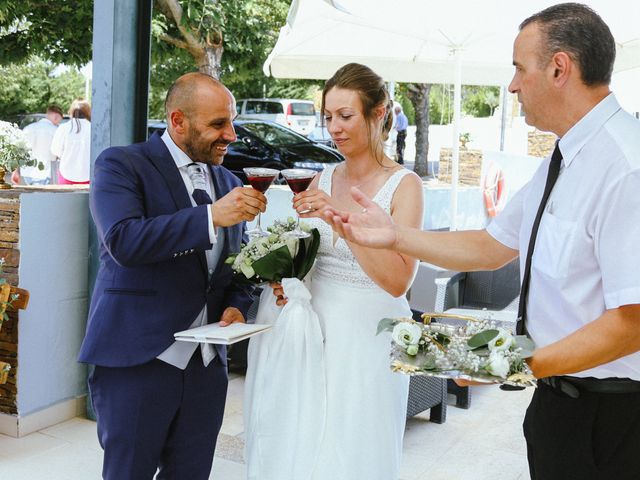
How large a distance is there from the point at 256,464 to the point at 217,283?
69 cm

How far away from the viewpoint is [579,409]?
76.8 inches

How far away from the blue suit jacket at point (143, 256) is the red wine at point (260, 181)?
0.65 ft

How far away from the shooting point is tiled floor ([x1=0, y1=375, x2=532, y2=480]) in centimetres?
413

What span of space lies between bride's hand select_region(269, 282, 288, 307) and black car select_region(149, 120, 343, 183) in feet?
36.0

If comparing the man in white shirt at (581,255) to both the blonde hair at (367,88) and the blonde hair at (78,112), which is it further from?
the blonde hair at (78,112)

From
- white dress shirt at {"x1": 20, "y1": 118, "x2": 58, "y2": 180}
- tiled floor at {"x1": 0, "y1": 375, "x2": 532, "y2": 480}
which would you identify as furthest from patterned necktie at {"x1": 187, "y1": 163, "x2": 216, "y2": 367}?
white dress shirt at {"x1": 20, "y1": 118, "x2": 58, "y2": 180}

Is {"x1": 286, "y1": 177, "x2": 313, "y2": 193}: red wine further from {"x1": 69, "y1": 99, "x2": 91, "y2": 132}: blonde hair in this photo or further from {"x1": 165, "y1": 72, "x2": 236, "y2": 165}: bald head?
{"x1": 69, "y1": 99, "x2": 91, "y2": 132}: blonde hair

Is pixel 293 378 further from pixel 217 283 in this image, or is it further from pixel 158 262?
pixel 158 262

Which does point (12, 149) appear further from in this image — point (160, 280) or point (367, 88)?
point (367, 88)

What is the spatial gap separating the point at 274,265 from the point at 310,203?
0.98 ft

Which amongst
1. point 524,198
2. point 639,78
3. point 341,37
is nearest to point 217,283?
point 524,198

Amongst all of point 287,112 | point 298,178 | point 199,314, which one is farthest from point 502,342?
point 287,112

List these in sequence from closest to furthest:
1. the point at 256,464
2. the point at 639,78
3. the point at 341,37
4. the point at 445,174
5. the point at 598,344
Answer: the point at 598,344 < the point at 256,464 < the point at 341,37 < the point at 639,78 < the point at 445,174

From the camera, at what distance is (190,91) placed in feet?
8.82
